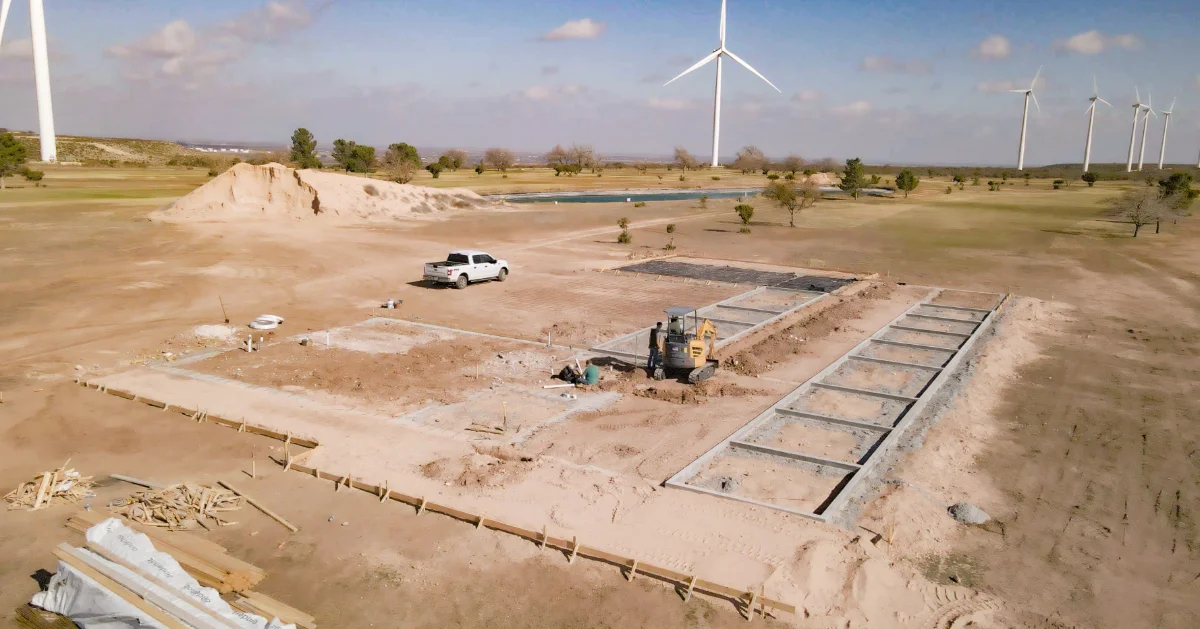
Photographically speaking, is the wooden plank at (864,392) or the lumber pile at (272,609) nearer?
the lumber pile at (272,609)

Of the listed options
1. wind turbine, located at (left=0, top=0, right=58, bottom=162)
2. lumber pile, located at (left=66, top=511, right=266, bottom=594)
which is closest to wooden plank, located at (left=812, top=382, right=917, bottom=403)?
lumber pile, located at (left=66, top=511, right=266, bottom=594)

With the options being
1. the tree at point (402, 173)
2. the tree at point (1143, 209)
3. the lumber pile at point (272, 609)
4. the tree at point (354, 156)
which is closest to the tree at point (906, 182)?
the tree at point (1143, 209)

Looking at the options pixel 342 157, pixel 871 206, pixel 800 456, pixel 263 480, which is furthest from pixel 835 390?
pixel 342 157

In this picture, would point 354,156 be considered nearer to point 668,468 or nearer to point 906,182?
point 906,182

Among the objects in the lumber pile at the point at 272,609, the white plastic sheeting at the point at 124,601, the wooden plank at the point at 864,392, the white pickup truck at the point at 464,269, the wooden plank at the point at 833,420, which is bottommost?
the lumber pile at the point at 272,609

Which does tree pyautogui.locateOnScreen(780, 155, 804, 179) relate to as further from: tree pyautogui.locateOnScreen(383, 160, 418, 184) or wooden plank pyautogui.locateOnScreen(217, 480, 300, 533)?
wooden plank pyautogui.locateOnScreen(217, 480, 300, 533)

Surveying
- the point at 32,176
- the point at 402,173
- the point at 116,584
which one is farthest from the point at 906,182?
the point at 32,176

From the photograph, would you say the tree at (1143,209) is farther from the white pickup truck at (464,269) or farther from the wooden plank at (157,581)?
the wooden plank at (157,581)

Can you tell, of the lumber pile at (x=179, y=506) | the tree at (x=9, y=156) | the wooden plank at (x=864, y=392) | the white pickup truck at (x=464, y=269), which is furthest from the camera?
the tree at (x=9, y=156)
